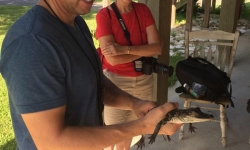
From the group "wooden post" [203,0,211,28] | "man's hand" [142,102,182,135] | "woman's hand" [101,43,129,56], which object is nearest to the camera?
"man's hand" [142,102,182,135]

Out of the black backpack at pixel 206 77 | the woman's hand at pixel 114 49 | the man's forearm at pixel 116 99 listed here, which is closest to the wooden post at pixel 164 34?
the black backpack at pixel 206 77

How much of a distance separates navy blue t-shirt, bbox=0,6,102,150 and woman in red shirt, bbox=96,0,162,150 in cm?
113

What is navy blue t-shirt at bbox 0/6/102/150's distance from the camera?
0.85m

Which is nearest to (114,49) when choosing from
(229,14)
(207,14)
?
(229,14)

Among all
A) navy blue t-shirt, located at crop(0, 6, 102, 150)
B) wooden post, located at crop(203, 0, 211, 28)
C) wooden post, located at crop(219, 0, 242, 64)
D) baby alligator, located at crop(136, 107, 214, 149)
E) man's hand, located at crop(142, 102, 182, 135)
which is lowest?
wooden post, located at crop(203, 0, 211, 28)

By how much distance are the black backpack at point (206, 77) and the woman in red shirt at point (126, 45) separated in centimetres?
65

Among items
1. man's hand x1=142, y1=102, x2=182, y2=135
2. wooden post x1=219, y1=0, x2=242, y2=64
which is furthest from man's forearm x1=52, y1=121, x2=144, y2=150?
wooden post x1=219, y1=0, x2=242, y2=64

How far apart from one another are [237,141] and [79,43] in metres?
2.80

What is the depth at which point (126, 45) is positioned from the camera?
7.68 ft

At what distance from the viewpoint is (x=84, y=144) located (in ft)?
3.21

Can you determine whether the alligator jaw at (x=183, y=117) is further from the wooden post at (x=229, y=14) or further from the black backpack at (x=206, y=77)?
the wooden post at (x=229, y=14)

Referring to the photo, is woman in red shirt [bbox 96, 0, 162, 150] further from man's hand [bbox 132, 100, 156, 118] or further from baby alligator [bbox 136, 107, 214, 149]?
baby alligator [bbox 136, 107, 214, 149]

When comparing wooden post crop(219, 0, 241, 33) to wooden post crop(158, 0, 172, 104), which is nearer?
wooden post crop(158, 0, 172, 104)

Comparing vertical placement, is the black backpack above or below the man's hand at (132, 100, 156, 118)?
below
